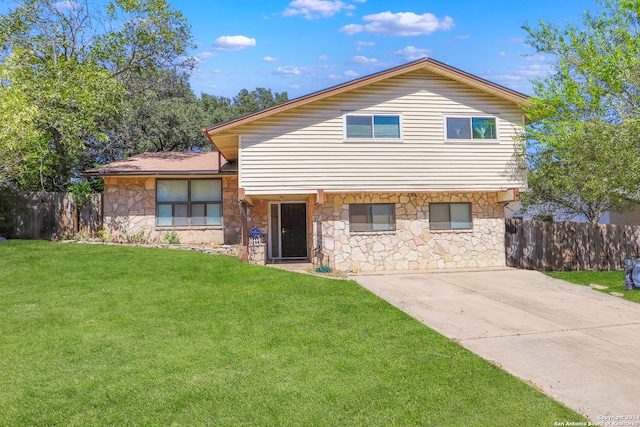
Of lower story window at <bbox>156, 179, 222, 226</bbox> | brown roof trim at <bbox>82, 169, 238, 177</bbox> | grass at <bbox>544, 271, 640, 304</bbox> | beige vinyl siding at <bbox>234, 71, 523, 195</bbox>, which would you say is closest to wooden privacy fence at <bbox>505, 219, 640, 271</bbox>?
grass at <bbox>544, 271, 640, 304</bbox>

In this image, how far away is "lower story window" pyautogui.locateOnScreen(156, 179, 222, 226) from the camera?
16.3m

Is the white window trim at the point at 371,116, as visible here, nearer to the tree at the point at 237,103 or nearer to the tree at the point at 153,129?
the tree at the point at 153,129

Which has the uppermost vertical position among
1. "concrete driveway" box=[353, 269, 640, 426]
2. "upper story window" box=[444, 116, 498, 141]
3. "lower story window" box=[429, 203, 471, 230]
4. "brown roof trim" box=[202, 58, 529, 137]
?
"brown roof trim" box=[202, 58, 529, 137]

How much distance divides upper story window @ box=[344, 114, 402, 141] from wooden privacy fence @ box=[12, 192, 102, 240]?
10.5 meters

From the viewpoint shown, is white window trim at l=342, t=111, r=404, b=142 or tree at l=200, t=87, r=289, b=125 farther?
tree at l=200, t=87, r=289, b=125

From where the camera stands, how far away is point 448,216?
45.0 feet

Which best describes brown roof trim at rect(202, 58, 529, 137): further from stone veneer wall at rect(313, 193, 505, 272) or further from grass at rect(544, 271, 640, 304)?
grass at rect(544, 271, 640, 304)

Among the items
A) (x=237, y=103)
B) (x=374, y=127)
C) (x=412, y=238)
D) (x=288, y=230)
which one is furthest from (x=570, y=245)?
(x=237, y=103)

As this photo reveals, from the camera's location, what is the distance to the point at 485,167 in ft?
44.0

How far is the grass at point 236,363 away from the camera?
4168 mm

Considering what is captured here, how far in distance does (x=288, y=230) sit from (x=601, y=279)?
9.70 metres

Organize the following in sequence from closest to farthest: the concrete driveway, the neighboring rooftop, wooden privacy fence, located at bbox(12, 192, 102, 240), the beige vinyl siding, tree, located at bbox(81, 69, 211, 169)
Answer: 1. the concrete driveway
2. the beige vinyl siding
3. the neighboring rooftop
4. wooden privacy fence, located at bbox(12, 192, 102, 240)
5. tree, located at bbox(81, 69, 211, 169)

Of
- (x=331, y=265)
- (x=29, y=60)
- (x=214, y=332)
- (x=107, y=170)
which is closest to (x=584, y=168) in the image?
(x=331, y=265)

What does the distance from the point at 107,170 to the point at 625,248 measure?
17.5 meters
